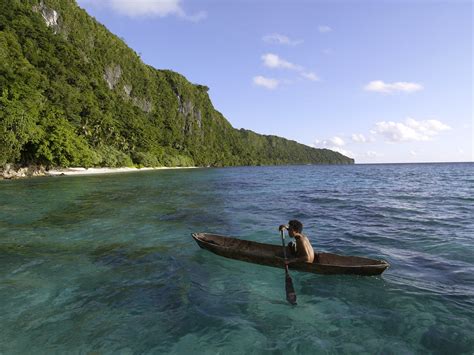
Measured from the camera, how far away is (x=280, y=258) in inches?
437

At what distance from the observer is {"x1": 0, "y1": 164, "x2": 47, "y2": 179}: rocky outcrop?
56.3 m

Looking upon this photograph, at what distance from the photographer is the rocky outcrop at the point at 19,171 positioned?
56.3 m

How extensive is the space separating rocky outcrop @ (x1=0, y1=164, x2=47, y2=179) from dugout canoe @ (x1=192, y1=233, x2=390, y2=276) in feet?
187

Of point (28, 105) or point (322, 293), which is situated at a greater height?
point (28, 105)

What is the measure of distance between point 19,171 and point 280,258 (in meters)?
64.9

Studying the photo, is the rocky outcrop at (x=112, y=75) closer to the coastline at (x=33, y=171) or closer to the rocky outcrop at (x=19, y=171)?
the coastline at (x=33, y=171)

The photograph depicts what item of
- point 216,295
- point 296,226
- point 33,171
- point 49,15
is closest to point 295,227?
point 296,226

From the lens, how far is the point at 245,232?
61.9 ft

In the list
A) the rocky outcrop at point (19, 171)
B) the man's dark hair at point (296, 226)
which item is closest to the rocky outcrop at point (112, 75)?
the rocky outcrop at point (19, 171)

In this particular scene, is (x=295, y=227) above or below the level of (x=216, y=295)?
above

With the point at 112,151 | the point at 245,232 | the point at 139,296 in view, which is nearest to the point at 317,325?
the point at 139,296

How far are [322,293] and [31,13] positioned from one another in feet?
544

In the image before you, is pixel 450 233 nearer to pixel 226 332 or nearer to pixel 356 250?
pixel 356 250

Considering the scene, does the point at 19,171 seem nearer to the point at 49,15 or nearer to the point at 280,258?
the point at 280,258
